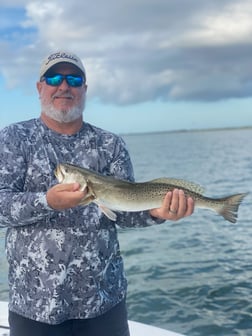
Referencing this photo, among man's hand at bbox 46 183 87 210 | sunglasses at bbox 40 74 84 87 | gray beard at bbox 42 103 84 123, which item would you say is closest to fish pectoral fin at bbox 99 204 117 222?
man's hand at bbox 46 183 87 210

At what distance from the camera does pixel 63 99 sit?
146 inches

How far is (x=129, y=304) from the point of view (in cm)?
1018

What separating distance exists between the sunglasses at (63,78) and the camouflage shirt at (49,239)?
0.34 meters

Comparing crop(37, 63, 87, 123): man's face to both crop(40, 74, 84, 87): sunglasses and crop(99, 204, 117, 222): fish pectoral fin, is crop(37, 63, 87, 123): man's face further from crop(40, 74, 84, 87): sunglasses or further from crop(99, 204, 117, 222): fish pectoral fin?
crop(99, 204, 117, 222): fish pectoral fin

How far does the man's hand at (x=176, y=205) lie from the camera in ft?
12.0

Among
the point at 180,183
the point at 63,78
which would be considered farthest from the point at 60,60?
the point at 180,183

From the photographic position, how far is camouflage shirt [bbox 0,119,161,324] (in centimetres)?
345

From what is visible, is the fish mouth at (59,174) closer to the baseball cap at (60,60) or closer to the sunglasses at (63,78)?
the sunglasses at (63,78)

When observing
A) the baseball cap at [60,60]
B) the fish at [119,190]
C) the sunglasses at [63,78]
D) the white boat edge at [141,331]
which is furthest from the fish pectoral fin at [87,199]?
the white boat edge at [141,331]

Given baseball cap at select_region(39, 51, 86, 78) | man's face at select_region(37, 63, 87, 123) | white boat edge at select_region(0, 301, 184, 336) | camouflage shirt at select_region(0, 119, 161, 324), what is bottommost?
white boat edge at select_region(0, 301, 184, 336)

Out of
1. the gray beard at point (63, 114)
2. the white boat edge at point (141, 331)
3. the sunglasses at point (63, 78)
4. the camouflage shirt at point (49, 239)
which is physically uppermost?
the sunglasses at point (63, 78)

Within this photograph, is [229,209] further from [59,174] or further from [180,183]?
[59,174]

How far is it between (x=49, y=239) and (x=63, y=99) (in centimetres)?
105

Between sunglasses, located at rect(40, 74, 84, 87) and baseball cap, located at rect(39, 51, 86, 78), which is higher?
baseball cap, located at rect(39, 51, 86, 78)
